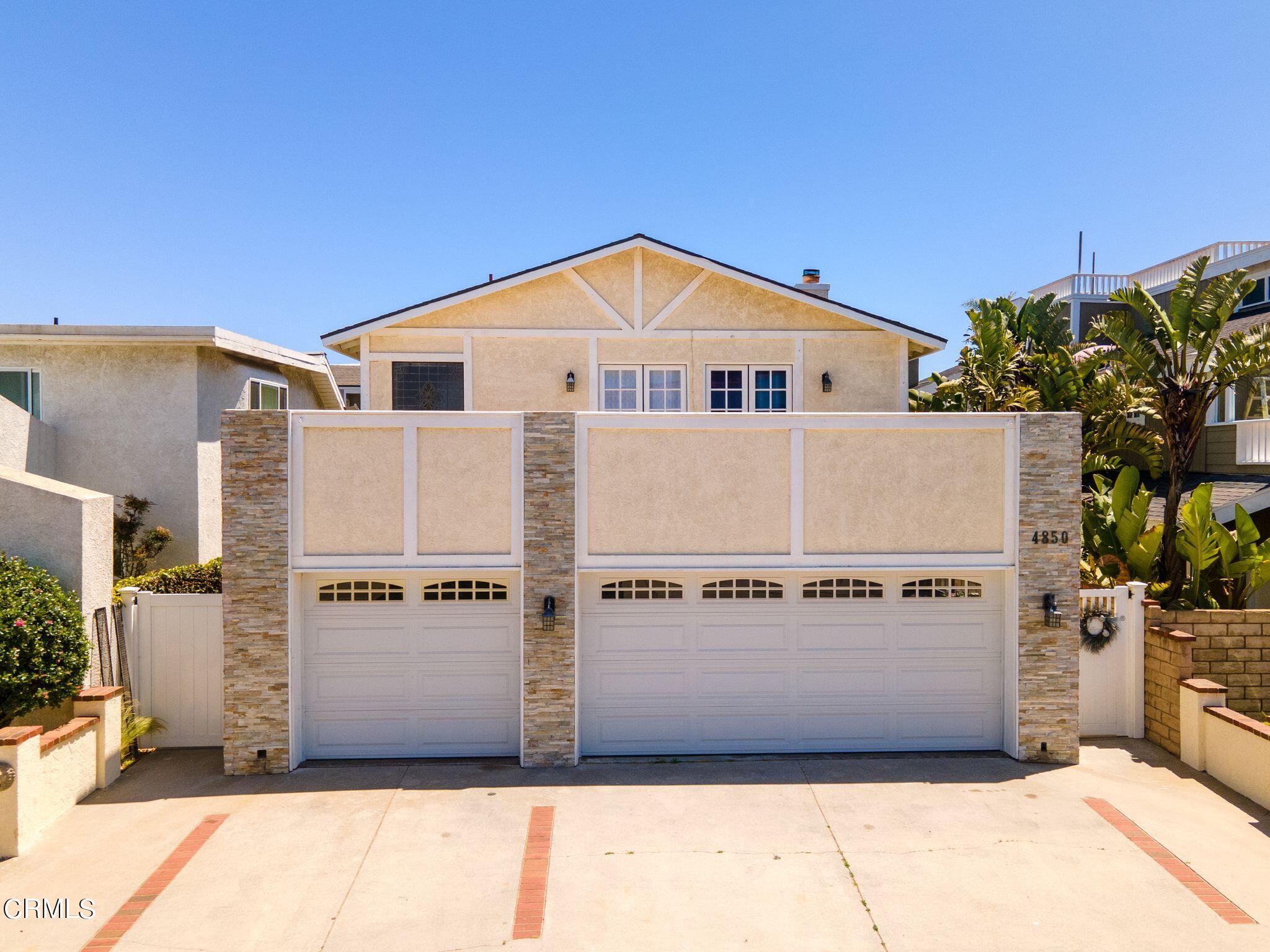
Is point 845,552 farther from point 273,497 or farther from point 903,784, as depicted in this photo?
point 273,497

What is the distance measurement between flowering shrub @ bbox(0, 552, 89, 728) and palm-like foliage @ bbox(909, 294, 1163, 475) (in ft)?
43.0

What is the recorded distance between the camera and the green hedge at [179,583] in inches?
408

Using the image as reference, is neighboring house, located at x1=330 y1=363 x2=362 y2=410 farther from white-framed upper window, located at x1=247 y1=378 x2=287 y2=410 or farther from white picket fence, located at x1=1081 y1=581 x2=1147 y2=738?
white picket fence, located at x1=1081 y1=581 x2=1147 y2=738

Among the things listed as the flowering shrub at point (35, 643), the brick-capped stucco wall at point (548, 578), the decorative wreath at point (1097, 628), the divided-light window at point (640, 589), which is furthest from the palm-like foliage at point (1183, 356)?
the flowering shrub at point (35, 643)

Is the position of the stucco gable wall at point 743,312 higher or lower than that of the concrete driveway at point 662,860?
higher

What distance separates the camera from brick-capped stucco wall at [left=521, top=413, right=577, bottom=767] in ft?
30.2

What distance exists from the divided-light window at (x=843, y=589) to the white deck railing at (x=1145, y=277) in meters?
15.2

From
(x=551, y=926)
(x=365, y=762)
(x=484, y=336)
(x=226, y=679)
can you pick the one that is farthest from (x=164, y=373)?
(x=551, y=926)

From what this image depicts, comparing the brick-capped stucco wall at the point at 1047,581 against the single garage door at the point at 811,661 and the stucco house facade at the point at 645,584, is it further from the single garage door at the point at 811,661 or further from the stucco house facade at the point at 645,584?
the single garage door at the point at 811,661

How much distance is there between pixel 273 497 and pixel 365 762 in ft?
11.6

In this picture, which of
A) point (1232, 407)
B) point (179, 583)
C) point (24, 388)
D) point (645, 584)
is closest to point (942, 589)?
point (645, 584)

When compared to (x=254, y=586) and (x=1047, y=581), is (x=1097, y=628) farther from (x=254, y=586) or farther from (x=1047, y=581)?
(x=254, y=586)

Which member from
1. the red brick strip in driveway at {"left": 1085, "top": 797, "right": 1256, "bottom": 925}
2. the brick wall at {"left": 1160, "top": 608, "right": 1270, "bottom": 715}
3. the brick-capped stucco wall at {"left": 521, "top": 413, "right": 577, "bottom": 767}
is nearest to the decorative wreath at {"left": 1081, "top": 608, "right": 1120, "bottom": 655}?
the brick wall at {"left": 1160, "top": 608, "right": 1270, "bottom": 715}

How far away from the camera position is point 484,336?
39.1 feet
